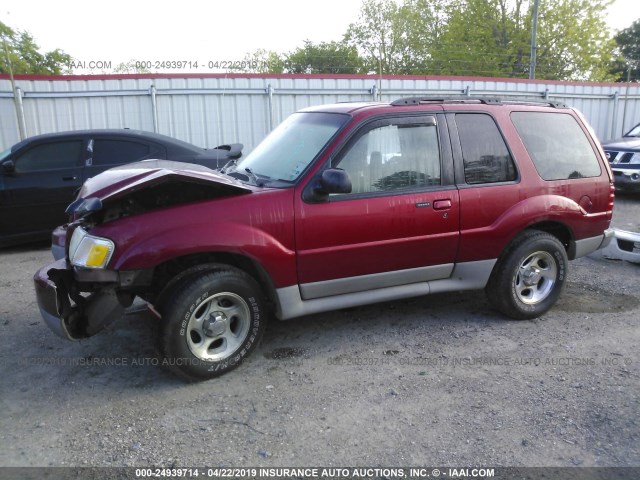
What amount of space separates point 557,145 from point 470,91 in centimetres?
1017

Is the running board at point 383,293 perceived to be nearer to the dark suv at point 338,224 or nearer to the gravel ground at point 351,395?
the dark suv at point 338,224

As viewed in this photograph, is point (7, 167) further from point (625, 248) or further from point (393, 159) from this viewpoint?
point (625, 248)

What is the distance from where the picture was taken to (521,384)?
356cm

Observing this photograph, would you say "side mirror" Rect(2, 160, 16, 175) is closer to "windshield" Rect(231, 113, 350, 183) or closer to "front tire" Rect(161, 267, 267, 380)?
"windshield" Rect(231, 113, 350, 183)

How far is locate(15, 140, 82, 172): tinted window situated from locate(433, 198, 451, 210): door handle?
17.1 ft

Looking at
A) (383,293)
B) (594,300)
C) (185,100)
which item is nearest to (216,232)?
(383,293)

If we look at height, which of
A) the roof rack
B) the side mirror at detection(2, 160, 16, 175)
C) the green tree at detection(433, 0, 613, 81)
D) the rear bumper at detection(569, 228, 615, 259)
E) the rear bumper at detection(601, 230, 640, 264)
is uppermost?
the green tree at detection(433, 0, 613, 81)

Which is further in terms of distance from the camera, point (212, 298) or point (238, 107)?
point (238, 107)

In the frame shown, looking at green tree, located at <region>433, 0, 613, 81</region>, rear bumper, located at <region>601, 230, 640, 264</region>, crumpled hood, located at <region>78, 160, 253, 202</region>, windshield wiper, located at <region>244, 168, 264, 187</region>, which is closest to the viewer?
crumpled hood, located at <region>78, 160, 253, 202</region>

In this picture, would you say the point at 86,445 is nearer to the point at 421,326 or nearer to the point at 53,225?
the point at 421,326

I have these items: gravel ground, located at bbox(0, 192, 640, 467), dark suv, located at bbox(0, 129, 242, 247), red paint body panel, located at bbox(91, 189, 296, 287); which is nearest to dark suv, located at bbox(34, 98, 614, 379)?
red paint body panel, located at bbox(91, 189, 296, 287)

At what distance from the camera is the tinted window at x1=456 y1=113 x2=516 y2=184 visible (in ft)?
14.2

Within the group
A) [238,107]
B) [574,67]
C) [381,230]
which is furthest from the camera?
[574,67]

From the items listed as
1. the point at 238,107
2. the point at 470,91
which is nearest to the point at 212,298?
the point at 238,107
